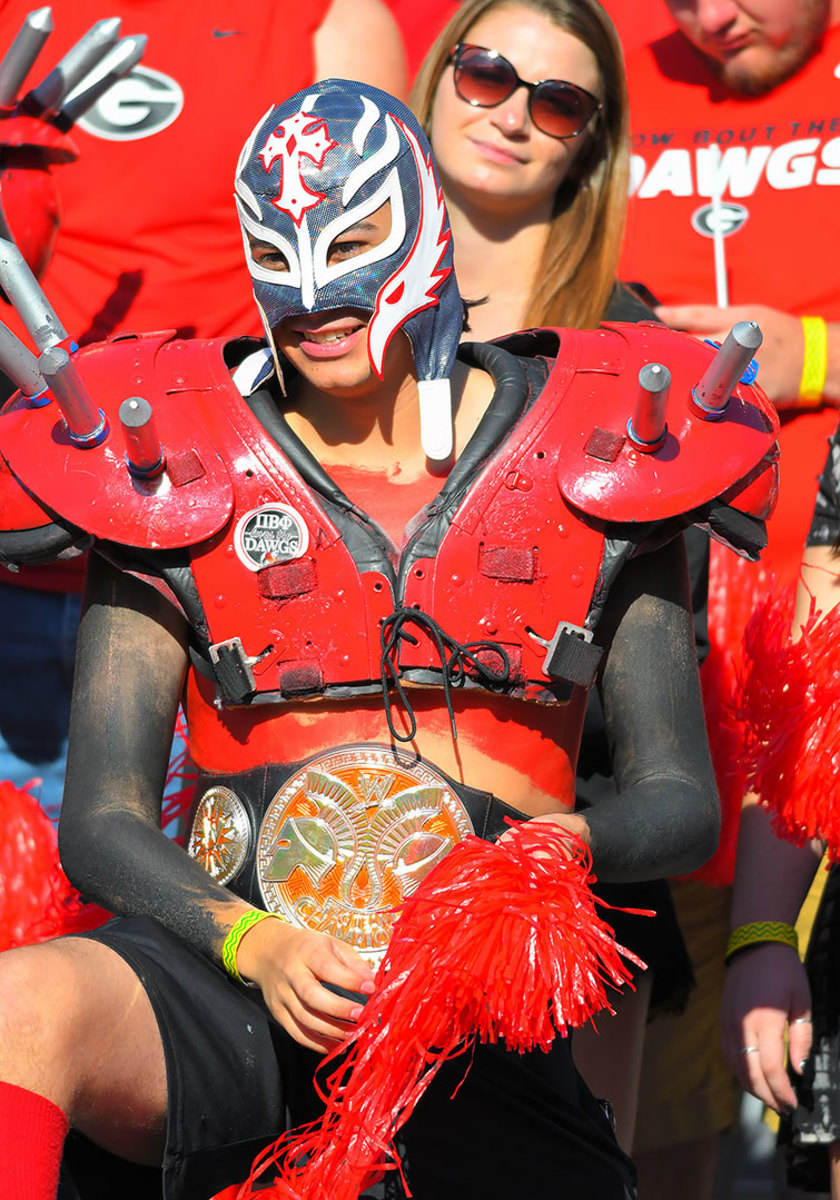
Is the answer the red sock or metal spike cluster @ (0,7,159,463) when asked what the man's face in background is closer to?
metal spike cluster @ (0,7,159,463)

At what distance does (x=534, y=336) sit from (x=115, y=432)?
689 mm

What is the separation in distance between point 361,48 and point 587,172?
73 centimetres

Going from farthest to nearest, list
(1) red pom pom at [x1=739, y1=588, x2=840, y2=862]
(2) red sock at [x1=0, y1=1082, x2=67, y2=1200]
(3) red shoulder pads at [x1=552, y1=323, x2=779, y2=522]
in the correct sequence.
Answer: (1) red pom pom at [x1=739, y1=588, x2=840, y2=862] < (3) red shoulder pads at [x1=552, y1=323, x2=779, y2=522] < (2) red sock at [x1=0, y1=1082, x2=67, y2=1200]

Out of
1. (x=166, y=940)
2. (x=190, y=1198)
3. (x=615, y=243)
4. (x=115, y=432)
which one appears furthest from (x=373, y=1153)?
(x=615, y=243)

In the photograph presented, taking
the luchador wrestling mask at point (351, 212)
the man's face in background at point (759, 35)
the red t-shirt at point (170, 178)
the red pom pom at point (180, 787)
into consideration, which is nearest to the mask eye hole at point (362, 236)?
the luchador wrestling mask at point (351, 212)

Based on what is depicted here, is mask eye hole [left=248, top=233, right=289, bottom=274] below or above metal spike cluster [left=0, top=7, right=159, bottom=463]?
above

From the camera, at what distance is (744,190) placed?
13.3 feet

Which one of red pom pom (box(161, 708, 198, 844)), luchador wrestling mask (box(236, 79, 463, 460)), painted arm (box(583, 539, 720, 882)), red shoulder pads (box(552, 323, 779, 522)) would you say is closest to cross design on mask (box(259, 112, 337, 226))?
luchador wrestling mask (box(236, 79, 463, 460))

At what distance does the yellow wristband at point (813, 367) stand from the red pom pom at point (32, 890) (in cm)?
191

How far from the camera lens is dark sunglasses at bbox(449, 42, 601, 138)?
11.0 feet

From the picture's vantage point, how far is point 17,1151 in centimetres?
185

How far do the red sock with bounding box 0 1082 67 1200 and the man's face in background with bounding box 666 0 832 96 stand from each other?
3168mm

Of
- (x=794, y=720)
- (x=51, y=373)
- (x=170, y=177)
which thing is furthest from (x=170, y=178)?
(x=794, y=720)

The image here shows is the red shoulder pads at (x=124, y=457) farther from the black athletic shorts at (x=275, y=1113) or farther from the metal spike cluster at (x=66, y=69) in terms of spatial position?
the metal spike cluster at (x=66, y=69)
